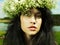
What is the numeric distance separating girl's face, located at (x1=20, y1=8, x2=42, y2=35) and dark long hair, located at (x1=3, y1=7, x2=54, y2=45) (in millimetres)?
51

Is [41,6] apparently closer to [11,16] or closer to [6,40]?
[11,16]

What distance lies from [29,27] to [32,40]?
159mm

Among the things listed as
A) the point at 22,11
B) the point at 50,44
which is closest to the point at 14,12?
the point at 22,11

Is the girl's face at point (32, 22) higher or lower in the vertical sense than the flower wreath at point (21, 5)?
lower

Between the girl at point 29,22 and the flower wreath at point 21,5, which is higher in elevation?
the flower wreath at point 21,5

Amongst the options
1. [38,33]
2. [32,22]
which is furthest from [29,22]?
[38,33]

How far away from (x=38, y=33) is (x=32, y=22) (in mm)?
136

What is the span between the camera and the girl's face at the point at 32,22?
7.25 feet

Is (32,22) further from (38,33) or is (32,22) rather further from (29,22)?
(38,33)

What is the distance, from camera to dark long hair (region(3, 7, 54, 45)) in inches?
90.7

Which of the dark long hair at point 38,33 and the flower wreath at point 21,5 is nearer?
the flower wreath at point 21,5

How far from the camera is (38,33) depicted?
2287 millimetres

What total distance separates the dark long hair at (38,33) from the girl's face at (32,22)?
51 millimetres

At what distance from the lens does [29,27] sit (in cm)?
222
